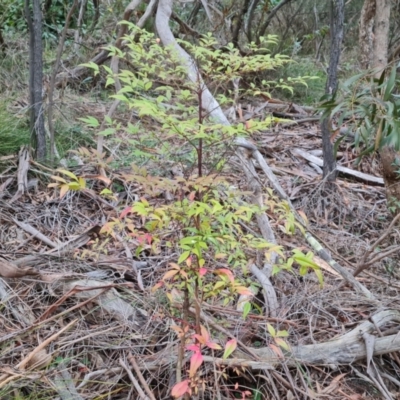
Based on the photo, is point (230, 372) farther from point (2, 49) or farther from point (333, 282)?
point (2, 49)

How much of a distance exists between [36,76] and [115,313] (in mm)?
2225

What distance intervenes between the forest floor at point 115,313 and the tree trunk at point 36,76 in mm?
335

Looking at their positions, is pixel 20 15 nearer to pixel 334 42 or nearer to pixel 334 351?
pixel 334 42

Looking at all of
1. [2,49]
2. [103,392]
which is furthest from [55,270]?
[2,49]

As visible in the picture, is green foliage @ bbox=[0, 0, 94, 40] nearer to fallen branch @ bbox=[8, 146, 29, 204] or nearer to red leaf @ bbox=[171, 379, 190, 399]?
fallen branch @ bbox=[8, 146, 29, 204]

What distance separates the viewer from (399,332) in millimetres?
2398

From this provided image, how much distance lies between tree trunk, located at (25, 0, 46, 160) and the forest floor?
0.33m

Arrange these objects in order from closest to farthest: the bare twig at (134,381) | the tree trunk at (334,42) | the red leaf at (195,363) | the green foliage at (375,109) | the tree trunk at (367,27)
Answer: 1. the red leaf at (195,363)
2. the green foliage at (375,109)
3. the bare twig at (134,381)
4. the tree trunk at (334,42)
5. the tree trunk at (367,27)

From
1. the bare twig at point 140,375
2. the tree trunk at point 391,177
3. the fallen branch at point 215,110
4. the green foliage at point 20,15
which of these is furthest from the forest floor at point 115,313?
the green foliage at point 20,15

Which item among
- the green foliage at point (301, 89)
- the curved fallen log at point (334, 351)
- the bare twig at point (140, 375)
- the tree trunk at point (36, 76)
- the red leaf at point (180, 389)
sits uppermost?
the tree trunk at point (36, 76)

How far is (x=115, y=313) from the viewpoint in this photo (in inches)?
100

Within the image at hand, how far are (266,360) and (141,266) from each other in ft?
3.42

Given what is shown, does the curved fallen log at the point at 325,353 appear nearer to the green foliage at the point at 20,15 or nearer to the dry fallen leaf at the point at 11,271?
the dry fallen leaf at the point at 11,271

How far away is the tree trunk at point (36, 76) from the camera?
146 inches
